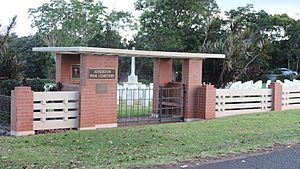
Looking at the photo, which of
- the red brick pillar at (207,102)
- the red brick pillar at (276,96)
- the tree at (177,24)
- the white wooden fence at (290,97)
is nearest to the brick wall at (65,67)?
the red brick pillar at (207,102)

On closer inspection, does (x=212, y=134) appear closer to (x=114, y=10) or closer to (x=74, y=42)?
(x=74, y=42)

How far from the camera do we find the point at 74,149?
862cm

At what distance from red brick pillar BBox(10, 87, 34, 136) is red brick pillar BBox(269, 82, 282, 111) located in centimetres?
949

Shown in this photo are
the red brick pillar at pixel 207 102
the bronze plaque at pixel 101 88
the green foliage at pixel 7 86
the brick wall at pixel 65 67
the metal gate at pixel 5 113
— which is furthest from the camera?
the red brick pillar at pixel 207 102

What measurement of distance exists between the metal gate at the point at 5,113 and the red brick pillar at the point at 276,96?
9752 mm

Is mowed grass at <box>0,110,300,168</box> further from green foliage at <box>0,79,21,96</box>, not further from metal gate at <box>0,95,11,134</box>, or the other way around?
green foliage at <box>0,79,21,96</box>

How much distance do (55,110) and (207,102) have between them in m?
5.26

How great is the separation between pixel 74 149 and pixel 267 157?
3.70m

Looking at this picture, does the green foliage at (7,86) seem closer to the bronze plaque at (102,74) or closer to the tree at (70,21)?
the bronze plaque at (102,74)

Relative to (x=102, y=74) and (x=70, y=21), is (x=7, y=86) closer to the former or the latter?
(x=102, y=74)

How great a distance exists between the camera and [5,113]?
38.3 ft

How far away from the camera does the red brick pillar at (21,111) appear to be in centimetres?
1067

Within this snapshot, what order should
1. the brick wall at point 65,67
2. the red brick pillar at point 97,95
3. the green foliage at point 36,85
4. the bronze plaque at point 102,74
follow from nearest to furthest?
the red brick pillar at point 97,95 → the bronze plaque at point 102,74 → the green foliage at point 36,85 → the brick wall at point 65,67

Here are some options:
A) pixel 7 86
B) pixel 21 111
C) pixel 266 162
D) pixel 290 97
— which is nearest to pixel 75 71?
pixel 7 86
